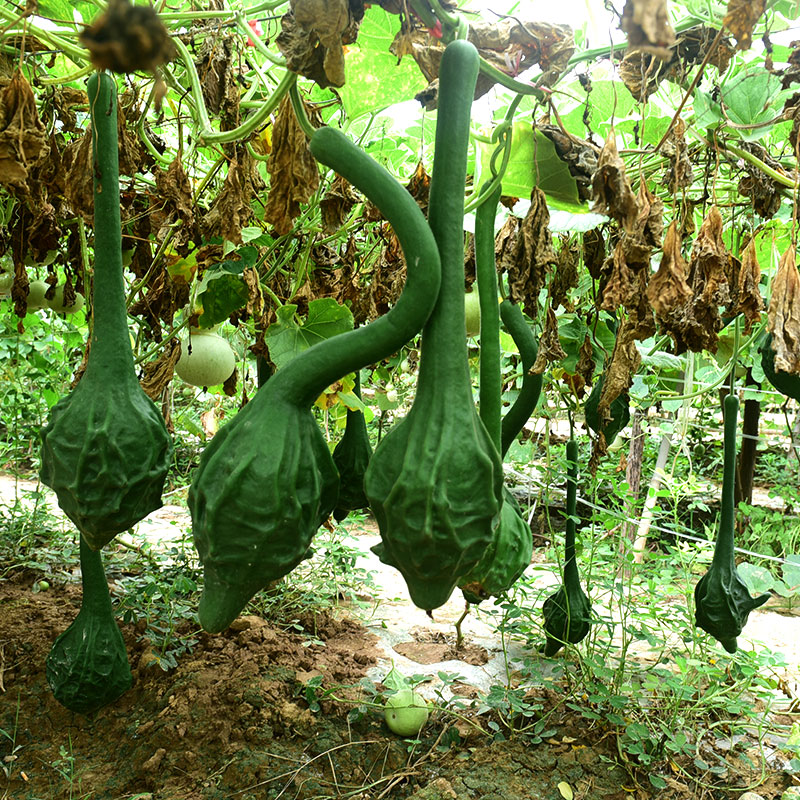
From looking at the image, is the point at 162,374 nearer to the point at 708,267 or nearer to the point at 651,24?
the point at 708,267

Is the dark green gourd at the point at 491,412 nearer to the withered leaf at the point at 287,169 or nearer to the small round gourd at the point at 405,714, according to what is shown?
the withered leaf at the point at 287,169

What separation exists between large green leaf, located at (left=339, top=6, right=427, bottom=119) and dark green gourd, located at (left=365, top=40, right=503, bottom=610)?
1.81ft

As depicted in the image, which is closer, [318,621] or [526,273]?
[526,273]

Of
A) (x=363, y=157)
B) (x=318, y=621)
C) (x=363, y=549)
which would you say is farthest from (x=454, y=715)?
(x=363, y=549)

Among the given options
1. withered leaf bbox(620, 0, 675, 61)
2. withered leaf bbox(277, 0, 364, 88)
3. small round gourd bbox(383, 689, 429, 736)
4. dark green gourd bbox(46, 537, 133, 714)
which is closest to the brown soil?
small round gourd bbox(383, 689, 429, 736)

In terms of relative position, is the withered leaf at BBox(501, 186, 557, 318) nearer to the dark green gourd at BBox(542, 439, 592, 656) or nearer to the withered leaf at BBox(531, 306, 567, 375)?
the withered leaf at BBox(531, 306, 567, 375)

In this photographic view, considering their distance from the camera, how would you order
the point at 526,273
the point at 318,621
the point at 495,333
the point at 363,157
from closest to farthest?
1. the point at 363,157
2. the point at 495,333
3. the point at 526,273
4. the point at 318,621

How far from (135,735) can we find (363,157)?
2186 millimetres

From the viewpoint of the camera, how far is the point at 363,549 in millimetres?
4805

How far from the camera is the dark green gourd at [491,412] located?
2.36 feet

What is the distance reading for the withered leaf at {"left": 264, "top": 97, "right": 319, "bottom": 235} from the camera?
36.0 inches

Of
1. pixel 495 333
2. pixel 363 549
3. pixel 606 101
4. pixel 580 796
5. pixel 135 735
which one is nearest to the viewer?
pixel 495 333

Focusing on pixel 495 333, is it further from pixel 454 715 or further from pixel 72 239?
pixel 454 715

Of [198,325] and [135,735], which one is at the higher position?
[198,325]
